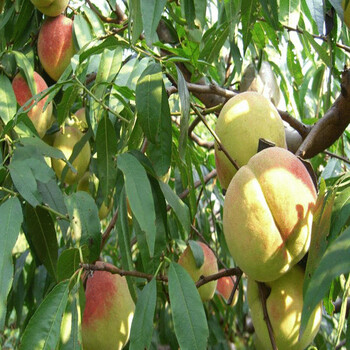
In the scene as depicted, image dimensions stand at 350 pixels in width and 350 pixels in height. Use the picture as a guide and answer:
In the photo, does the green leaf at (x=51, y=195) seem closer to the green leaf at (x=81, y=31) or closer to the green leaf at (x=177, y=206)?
the green leaf at (x=177, y=206)

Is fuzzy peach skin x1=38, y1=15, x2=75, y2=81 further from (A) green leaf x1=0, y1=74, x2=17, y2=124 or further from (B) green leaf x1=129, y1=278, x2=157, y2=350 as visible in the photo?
(B) green leaf x1=129, y1=278, x2=157, y2=350

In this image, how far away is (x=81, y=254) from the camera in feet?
2.87

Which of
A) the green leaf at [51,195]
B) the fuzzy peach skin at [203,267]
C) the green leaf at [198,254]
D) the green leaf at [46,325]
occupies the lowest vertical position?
the fuzzy peach skin at [203,267]

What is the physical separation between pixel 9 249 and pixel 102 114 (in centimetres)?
34

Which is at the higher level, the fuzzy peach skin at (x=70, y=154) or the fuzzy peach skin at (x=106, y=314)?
the fuzzy peach skin at (x=70, y=154)

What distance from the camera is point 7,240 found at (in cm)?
87

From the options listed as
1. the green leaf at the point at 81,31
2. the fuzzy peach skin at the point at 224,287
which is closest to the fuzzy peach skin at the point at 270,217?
the green leaf at the point at 81,31

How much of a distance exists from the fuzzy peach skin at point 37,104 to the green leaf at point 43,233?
327 mm

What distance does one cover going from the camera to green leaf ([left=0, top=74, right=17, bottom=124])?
4.42ft

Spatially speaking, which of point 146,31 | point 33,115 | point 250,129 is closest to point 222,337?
point 33,115

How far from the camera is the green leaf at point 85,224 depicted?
0.98 m

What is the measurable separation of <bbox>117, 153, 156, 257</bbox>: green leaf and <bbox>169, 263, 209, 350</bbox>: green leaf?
0.07m

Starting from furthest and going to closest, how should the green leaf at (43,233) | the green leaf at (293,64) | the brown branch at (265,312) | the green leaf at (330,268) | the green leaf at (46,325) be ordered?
the green leaf at (293,64)
the green leaf at (43,233)
the brown branch at (265,312)
the green leaf at (46,325)
the green leaf at (330,268)

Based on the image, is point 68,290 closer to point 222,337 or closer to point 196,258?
point 196,258
